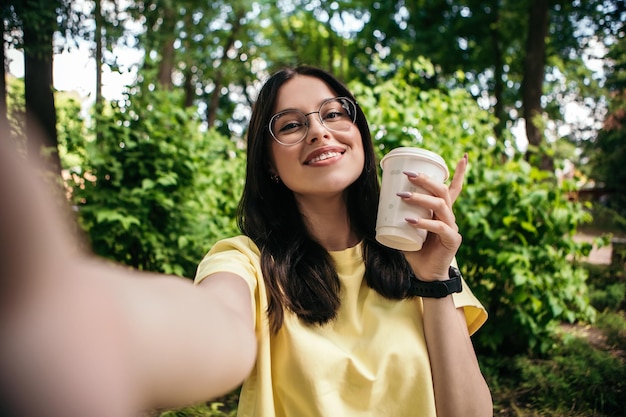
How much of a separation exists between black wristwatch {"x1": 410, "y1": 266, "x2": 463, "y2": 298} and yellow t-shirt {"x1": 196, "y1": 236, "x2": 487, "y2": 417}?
0.32 feet

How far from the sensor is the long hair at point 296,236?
4.73 feet

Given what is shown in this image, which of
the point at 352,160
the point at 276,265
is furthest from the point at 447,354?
the point at 352,160

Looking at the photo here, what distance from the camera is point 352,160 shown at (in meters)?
1.61

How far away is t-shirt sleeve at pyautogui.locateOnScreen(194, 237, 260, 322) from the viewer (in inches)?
47.8

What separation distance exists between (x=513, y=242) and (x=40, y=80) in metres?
4.70

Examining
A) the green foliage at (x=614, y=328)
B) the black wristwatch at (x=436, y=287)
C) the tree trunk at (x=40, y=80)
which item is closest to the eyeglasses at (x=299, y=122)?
the black wristwatch at (x=436, y=287)

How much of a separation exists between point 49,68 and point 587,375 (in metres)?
5.42

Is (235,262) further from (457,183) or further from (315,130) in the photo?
(457,183)

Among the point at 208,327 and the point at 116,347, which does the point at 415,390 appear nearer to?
the point at 208,327

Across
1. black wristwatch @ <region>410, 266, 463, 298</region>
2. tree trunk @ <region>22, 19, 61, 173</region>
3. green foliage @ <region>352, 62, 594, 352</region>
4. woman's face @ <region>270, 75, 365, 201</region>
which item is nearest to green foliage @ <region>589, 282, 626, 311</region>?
green foliage @ <region>352, 62, 594, 352</region>

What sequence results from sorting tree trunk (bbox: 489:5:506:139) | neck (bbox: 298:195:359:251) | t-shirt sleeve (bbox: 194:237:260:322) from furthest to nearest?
1. tree trunk (bbox: 489:5:506:139)
2. neck (bbox: 298:195:359:251)
3. t-shirt sleeve (bbox: 194:237:260:322)

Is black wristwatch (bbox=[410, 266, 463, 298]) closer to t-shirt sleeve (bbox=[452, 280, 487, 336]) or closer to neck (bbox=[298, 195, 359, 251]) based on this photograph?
t-shirt sleeve (bbox=[452, 280, 487, 336])

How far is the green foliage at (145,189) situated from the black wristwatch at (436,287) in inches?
101

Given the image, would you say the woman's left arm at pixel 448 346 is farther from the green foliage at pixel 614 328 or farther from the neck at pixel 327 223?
the green foliage at pixel 614 328
